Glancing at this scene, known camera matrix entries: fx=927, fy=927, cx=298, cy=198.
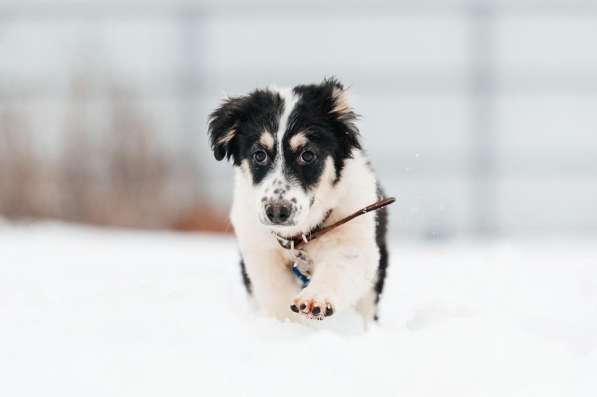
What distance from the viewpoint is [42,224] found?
892cm

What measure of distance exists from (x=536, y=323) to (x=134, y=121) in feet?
20.6

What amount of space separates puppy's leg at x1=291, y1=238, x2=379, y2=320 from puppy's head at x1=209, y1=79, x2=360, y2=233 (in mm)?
204

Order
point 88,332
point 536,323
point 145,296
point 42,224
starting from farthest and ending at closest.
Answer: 1. point 42,224
2. point 145,296
3. point 536,323
4. point 88,332

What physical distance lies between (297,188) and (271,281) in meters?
0.46

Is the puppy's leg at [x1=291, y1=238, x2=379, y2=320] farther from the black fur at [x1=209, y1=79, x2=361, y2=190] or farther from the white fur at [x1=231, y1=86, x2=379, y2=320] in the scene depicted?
the black fur at [x1=209, y1=79, x2=361, y2=190]

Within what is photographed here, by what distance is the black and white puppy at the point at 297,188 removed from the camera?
366 centimetres

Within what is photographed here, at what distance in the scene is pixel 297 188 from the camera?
3672 mm

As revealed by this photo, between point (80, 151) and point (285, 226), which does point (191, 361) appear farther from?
point (80, 151)

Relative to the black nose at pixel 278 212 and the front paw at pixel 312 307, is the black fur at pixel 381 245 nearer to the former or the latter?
the black nose at pixel 278 212

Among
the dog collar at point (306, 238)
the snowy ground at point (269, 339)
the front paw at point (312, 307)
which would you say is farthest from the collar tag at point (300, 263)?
the front paw at point (312, 307)

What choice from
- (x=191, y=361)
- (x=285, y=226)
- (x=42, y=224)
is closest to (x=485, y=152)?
(x=42, y=224)

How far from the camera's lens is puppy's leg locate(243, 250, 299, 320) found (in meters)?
3.84

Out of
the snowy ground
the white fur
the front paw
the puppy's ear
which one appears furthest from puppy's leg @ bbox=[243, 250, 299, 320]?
the puppy's ear

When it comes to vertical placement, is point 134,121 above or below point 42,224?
above
